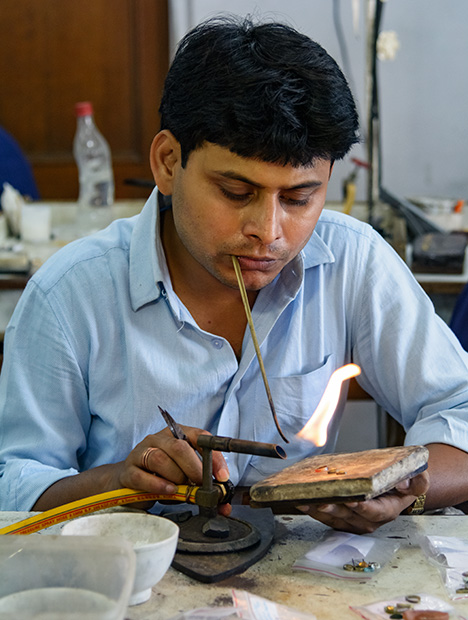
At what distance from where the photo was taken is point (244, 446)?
1069 mm

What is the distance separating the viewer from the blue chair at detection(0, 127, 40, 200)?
3.65 meters

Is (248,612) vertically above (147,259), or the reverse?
(147,259)

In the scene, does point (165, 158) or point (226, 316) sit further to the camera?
point (226, 316)

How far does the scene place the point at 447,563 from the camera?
1069mm

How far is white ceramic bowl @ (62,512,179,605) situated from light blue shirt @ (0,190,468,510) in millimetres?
304

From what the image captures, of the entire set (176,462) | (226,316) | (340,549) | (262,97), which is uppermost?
(262,97)

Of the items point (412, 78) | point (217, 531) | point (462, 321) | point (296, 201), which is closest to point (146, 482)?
point (217, 531)

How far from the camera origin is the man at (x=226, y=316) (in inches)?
47.6

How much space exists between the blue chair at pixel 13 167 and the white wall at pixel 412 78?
1.15 meters

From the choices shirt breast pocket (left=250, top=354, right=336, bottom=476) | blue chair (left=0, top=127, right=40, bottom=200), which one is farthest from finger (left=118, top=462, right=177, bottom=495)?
blue chair (left=0, top=127, right=40, bottom=200)

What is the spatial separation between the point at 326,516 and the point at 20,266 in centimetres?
154

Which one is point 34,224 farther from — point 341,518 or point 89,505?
point 341,518

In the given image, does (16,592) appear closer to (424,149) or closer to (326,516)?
(326,516)

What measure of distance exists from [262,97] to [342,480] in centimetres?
58
